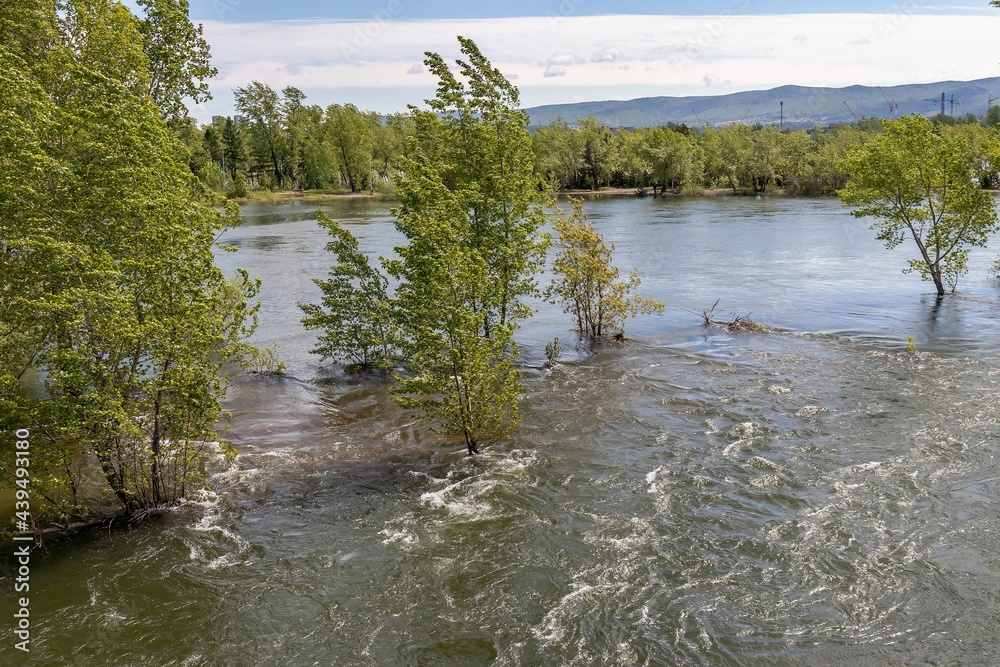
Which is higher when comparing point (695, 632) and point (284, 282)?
point (284, 282)

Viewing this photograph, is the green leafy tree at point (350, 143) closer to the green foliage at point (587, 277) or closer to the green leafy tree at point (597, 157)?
the green leafy tree at point (597, 157)

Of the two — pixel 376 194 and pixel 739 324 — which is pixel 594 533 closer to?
pixel 739 324

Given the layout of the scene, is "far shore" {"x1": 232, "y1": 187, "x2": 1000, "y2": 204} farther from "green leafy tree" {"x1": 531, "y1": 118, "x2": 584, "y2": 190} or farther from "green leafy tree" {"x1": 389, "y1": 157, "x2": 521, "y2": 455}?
"green leafy tree" {"x1": 389, "y1": 157, "x2": 521, "y2": 455}

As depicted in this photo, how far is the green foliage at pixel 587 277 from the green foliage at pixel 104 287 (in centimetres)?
1616

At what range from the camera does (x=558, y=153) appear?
12481 centimetres

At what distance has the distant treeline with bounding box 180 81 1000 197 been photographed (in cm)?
10875

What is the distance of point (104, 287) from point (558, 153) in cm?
11804

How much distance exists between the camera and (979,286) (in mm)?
38125

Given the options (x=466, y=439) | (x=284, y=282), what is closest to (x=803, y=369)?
(x=466, y=439)

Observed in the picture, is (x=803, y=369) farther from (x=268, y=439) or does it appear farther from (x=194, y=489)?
(x=194, y=489)

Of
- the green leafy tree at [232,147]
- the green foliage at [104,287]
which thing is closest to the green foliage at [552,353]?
the green foliage at [104,287]

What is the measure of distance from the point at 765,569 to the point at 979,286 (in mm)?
34563

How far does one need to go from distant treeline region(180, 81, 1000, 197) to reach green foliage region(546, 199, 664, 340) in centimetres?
8321

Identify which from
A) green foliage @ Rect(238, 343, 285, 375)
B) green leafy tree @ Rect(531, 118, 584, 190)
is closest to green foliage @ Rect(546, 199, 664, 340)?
green foliage @ Rect(238, 343, 285, 375)
